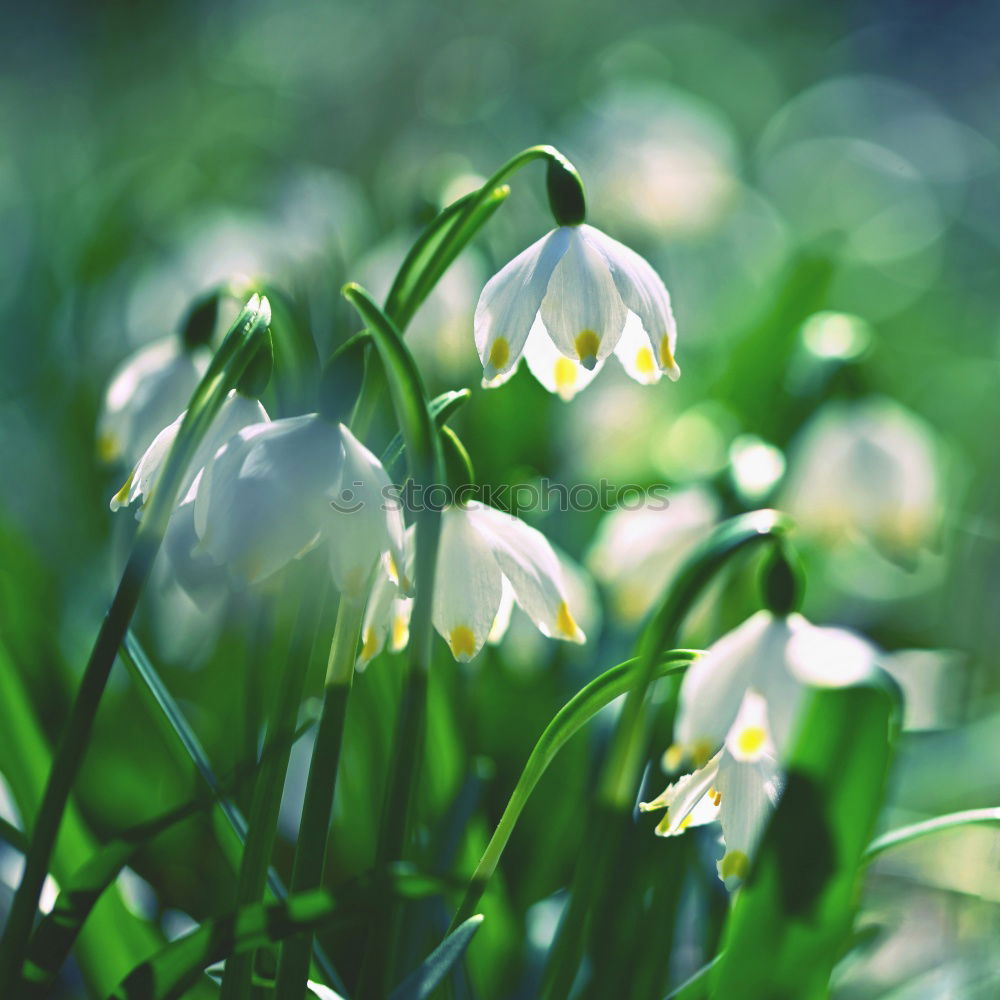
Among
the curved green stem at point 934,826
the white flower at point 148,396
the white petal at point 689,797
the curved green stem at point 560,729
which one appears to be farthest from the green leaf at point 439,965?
the white flower at point 148,396

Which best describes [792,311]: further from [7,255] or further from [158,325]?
[7,255]

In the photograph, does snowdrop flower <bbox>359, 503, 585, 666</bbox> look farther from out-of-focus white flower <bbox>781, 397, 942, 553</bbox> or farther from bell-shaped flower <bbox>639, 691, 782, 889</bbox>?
out-of-focus white flower <bbox>781, 397, 942, 553</bbox>

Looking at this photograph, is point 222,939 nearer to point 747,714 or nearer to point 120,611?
point 120,611

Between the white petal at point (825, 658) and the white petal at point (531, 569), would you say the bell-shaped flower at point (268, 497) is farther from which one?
the white petal at point (825, 658)

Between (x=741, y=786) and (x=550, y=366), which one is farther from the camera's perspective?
(x=550, y=366)

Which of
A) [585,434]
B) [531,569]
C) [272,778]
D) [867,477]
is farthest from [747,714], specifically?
[585,434]

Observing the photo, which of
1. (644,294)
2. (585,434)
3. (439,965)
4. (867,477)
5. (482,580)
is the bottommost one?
(585,434)

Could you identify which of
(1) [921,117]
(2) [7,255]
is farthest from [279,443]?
(1) [921,117]
